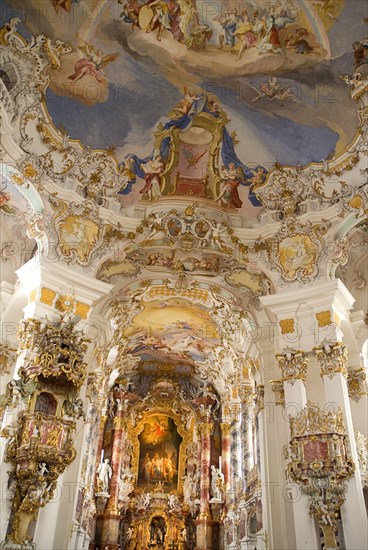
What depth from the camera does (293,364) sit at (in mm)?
12367

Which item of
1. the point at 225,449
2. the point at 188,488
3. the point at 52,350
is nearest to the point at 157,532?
the point at 188,488

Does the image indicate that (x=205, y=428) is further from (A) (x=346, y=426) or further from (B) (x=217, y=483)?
(A) (x=346, y=426)

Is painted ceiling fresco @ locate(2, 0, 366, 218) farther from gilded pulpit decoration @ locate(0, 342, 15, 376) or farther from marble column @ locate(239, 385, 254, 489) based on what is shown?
marble column @ locate(239, 385, 254, 489)

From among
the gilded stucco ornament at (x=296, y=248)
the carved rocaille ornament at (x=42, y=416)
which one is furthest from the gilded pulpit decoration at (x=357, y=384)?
the carved rocaille ornament at (x=42, y=416)

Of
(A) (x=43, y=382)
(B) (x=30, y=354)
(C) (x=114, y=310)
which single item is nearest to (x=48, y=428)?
(A) (x=43, y=382)

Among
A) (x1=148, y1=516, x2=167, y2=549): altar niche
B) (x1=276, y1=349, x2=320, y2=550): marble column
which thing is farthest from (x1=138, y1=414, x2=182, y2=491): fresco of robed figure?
(x1=276, y1=349, x2=320, y2=550): marble column

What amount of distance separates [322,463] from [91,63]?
10.8 meters

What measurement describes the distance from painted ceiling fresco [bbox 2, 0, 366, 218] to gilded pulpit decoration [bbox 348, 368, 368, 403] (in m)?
5.22

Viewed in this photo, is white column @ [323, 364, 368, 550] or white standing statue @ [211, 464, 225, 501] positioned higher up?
white standing statue @ [211, 464, 225, 501]

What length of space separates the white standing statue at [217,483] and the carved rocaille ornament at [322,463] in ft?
41.3

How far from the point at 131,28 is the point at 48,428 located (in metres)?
9.46

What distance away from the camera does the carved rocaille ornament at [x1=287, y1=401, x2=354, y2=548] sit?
10398 mm

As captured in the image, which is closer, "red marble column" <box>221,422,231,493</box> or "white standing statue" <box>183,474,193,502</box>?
"red marble column" <box>221,422,231,493</box>

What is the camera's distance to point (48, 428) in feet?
34.0
